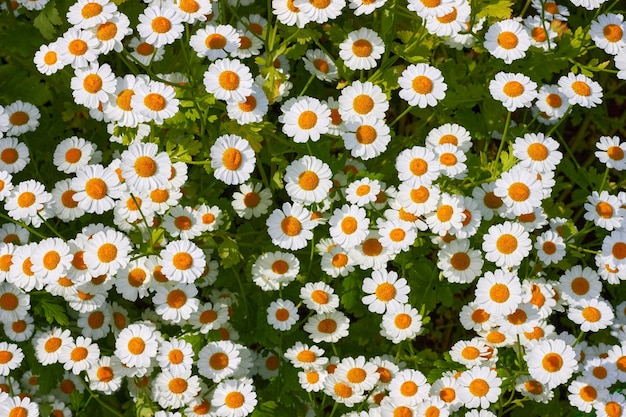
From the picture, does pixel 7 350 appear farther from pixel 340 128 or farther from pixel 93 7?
pixel 340 128

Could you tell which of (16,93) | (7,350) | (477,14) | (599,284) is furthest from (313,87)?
(7,350)

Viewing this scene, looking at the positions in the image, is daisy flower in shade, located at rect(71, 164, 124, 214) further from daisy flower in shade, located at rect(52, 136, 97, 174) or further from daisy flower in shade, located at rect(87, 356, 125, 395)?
daisy flower in shade, located at rect(87, 356, 125, 395)

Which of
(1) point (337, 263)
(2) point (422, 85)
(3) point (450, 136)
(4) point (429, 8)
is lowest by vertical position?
(1) point (337, 263)

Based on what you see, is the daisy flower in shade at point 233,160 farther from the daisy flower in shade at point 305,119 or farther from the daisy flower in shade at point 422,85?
the daisy flower in shade at point 422,85

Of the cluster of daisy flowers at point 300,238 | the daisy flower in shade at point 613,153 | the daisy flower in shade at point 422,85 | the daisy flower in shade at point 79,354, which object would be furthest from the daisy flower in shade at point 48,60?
the daisy flower in shade at point 613,153

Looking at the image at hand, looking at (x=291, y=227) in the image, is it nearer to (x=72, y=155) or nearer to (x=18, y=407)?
(x=72, y=155)

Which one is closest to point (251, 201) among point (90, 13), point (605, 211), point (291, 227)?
point (291, 227)
